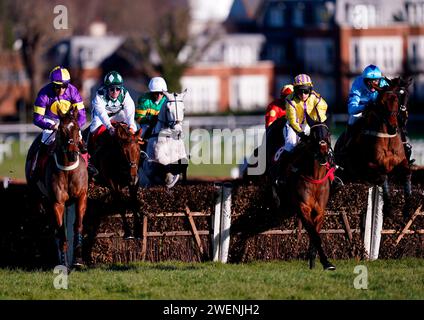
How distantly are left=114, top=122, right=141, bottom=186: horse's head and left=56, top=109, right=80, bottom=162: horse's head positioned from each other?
3.26ft

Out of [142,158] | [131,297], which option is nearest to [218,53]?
[142,158]

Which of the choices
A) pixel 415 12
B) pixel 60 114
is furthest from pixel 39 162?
pixel 415 12

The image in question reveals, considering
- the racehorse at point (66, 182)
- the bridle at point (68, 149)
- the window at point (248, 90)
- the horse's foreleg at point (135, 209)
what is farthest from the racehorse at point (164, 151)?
the window at point (248, 90)

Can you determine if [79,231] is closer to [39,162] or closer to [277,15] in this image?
[39,162]

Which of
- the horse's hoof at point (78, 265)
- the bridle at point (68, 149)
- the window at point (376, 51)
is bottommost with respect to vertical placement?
the horse's hoof at point (78, 265)

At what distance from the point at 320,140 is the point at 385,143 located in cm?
212

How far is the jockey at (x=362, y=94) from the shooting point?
1364 cm

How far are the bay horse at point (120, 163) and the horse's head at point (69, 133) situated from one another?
1.02 meters

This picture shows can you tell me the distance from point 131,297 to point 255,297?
3.83ft

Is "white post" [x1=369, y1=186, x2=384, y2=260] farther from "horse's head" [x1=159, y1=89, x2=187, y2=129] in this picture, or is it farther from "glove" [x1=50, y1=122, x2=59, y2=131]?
"glove" [x1=50, y1=122, x2=59, y2=131]

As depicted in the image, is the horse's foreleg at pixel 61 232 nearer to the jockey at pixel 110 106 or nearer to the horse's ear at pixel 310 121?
the jockey at pixel 110 106

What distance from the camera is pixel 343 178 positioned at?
44.9 feet

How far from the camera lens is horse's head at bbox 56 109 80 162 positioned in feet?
37.6
